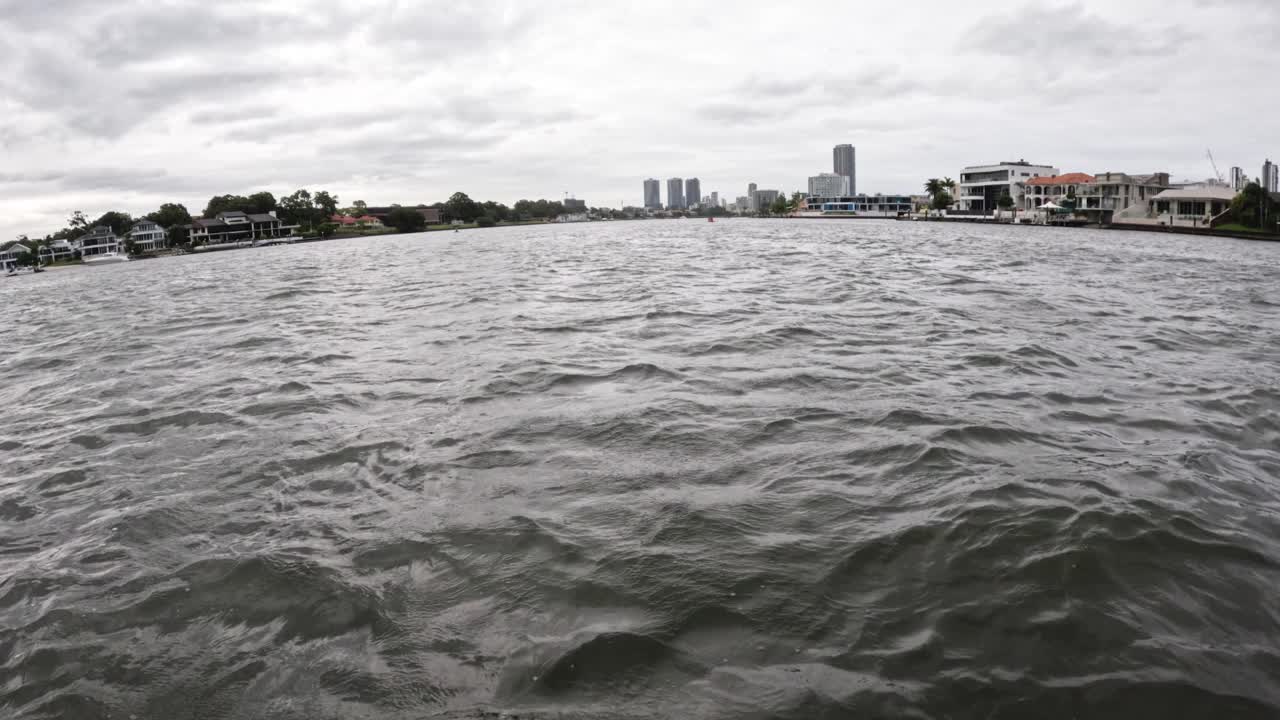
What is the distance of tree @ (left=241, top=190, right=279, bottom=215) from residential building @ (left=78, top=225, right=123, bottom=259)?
27218mm

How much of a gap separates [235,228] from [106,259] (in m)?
23.0

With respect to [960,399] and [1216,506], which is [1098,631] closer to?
[1216,506]

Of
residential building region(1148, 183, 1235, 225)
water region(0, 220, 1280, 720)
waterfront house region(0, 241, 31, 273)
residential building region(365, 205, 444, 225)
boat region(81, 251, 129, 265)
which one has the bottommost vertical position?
water region(0, 220, 1280, 720)

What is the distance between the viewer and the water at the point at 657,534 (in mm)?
2973

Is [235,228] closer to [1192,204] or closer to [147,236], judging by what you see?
[147,236]

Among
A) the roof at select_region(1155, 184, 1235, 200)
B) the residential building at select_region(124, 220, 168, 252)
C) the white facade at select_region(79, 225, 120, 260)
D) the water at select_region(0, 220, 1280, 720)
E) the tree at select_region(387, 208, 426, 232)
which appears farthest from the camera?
the tree at select_region(387, 208, 426, 232)

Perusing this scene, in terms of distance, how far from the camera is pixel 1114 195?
3000 inches

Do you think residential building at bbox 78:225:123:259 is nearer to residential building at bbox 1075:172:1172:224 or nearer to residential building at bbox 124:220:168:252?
residential building at bbox 124:220:168:252

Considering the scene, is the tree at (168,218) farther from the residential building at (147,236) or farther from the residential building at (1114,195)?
the residential building at (1114,195)

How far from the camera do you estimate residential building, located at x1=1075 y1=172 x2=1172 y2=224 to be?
7475 cm

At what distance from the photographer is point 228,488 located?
538 cm

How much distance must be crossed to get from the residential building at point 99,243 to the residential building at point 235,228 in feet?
31.9

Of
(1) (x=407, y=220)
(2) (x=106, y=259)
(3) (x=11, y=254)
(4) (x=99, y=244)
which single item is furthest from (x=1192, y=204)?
(3) (x=11, y=254)

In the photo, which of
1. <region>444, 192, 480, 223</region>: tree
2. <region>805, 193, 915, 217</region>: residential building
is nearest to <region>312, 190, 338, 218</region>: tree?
<region>444, 192, 480, 223</region>: tree
